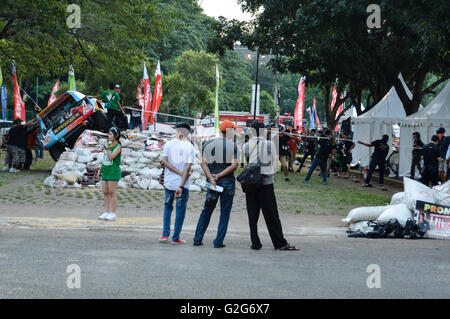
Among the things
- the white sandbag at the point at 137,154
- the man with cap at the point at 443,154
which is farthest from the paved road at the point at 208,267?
the white sandbag at the point at 137,154

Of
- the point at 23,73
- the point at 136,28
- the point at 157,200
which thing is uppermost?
the point at 136,28

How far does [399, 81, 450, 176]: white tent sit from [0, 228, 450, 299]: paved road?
1152 cm

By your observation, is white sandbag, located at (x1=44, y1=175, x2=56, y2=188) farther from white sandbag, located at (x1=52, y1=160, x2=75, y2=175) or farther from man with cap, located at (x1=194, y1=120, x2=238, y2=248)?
man with cap, located at (x1=194, y1=120, x2=238, y2=248)

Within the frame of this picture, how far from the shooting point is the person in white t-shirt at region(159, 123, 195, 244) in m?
9.47

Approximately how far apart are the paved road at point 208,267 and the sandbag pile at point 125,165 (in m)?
6.60

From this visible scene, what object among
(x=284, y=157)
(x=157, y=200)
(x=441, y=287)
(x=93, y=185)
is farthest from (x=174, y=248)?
A: (x=284, y=157)

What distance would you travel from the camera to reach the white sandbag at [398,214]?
1100 cm

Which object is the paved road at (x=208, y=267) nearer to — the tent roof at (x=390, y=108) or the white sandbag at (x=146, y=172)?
the white sandbag at (x=146, y=172)

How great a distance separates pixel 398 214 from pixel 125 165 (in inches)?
354

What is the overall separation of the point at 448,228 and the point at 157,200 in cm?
672

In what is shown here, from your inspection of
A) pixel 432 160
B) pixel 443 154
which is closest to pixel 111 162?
pixel 432 160

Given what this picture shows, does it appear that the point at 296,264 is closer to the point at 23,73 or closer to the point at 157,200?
the point at 157,200

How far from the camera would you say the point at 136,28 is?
25.5m

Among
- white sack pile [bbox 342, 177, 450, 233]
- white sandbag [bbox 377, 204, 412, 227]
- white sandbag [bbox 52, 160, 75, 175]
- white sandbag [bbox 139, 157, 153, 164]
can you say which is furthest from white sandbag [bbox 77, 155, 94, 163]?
white sandbag [bbox 377, 204, 412, 227]
